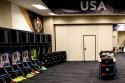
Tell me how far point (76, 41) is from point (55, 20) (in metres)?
2.07

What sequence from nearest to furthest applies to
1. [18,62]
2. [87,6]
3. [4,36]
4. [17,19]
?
[4,36] < [87,6] < [18,62] < [17,19]

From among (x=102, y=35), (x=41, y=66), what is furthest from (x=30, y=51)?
(x=102, y=35)

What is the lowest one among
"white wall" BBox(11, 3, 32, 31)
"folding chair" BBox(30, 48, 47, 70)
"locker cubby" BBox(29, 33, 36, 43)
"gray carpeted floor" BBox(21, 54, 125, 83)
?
"gray carpeted floor" BBox(21, 54, 125, 83)

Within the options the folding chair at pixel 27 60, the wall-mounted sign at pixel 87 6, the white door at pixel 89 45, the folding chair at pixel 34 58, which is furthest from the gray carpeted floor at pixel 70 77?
the white door at pixel 89 45

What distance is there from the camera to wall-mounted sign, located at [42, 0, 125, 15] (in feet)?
25.6

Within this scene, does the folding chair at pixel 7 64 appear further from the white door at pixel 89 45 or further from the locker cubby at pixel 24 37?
the white door at pixel 89 45

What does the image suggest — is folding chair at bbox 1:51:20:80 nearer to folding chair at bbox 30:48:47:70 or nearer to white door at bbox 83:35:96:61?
folding chair at bbox 30:48:47:70

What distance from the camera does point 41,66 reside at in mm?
10734

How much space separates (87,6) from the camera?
7.82 meters

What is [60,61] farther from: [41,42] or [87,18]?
[87,18]

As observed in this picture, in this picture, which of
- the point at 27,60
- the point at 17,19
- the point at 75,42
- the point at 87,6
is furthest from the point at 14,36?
the point at 75,42

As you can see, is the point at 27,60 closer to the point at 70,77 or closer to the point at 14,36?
the point at 14,36

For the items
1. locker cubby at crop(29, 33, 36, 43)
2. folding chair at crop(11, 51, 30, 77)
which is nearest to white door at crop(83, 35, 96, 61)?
locker cubby at crop(29, 33, 36, 43)

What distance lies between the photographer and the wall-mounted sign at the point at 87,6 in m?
7.79
